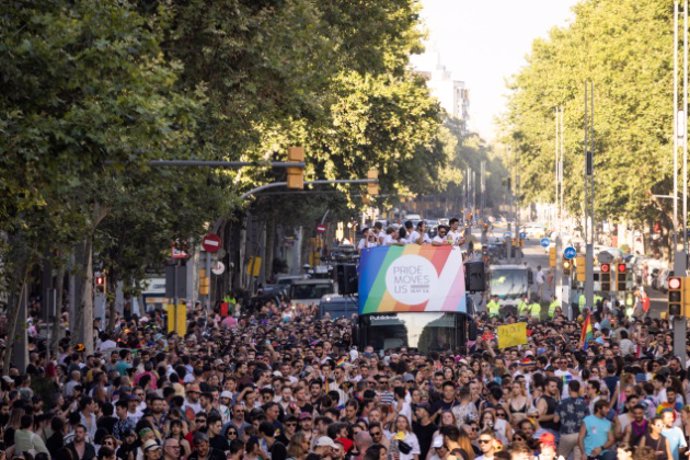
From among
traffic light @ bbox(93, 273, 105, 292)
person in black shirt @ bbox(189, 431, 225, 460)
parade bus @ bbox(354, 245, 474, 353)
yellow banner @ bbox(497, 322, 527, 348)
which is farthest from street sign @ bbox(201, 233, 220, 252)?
person in black shirt @ bbox(189, 431, 225, 460)

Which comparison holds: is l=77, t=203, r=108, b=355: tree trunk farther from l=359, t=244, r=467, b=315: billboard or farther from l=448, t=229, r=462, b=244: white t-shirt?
l=448, t=229, r=462, b=244: white t-shirt

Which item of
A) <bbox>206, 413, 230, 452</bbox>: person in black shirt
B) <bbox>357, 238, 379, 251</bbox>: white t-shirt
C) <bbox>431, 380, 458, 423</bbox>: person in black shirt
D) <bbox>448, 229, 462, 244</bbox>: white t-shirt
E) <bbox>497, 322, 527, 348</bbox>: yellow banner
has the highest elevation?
<bbox>448, 229, 462, 244</bbox>: white t-shirt

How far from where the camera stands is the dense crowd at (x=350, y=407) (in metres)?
16.7

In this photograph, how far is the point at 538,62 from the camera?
4144 inches

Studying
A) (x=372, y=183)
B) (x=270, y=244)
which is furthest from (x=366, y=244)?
(x=270, y=244)

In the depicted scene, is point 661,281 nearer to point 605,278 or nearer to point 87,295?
point 605,278

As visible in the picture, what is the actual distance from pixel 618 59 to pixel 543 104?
26.9 metres

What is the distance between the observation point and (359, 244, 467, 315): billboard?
28.3 metres

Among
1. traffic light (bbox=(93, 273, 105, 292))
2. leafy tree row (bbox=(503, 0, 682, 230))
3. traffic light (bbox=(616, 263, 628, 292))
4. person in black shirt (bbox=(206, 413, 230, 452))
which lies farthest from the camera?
leafy tree row (bbox=(503, 0, 682, 230))

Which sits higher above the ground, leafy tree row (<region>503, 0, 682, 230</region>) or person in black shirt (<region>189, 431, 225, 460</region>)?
leafy tree row (<region>503, 0, 682, 230</region>)

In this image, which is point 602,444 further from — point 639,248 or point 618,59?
point 639,248

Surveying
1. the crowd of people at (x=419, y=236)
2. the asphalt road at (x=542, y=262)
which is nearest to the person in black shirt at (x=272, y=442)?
the crowd of people at (x=419, y=236)

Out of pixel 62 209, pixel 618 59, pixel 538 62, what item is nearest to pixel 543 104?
pixel 538 62

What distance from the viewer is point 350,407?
64.2 ft
